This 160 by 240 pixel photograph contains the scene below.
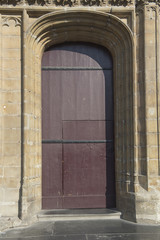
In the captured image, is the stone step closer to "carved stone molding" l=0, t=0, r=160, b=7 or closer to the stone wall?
the stone wall

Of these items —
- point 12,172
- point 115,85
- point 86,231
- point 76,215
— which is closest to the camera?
point 86,231

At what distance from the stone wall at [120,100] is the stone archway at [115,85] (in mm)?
19

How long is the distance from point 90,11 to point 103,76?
4.51 feet

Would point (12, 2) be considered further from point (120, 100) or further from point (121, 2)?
point (120, 100)

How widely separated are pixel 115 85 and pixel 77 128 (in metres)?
1.26

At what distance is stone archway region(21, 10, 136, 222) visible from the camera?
4684 mm

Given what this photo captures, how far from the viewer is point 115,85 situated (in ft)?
17.1

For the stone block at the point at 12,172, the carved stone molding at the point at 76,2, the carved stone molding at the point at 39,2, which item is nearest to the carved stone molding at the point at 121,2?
the carved stone molding at the point at 76,2

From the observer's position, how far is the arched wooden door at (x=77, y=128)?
5.13 metres

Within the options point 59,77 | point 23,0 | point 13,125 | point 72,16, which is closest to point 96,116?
point 59,77

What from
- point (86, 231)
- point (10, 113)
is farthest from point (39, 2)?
point (86, 231)

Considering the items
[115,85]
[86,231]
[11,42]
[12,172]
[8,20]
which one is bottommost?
[86,231]

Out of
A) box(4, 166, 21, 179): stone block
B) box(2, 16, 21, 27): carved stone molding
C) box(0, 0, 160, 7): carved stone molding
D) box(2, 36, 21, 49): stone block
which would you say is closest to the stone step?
box(4, 166, 21, 179): stone block

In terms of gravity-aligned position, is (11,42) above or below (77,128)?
above
